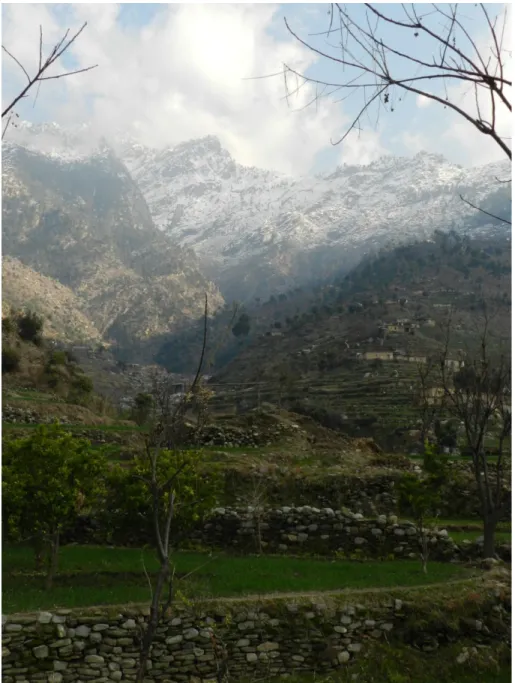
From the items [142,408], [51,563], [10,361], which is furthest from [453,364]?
[51,563]

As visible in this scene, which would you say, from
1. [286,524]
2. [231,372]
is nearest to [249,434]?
[286,524]

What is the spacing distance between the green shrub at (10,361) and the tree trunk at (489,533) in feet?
93.7

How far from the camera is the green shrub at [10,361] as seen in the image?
3405cm

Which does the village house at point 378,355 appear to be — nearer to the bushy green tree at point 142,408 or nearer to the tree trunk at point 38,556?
the bushy green tree at point 142,408

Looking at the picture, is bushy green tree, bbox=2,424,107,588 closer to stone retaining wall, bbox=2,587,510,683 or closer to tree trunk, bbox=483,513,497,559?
stone retaining wall, bbox=2,587,510,683

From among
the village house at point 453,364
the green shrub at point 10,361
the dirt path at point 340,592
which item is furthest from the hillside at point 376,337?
the dirt path at point 340,592

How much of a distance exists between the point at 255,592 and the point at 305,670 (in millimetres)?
1511

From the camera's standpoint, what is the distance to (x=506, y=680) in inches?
348

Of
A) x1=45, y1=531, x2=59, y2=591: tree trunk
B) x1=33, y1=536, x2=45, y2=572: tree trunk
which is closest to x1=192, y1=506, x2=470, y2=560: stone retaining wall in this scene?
x1=33, y1=536, x2=45, y2=572: tree trunk

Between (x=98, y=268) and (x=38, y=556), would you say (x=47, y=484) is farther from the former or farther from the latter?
(x=98, y=268)

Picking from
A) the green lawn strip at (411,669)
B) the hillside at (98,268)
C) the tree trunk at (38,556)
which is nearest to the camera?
the green lawn strip at (411,669)

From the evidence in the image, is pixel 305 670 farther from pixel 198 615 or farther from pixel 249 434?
pixel 249 434

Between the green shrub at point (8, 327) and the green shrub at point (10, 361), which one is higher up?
the green shrub at point (8, 327)

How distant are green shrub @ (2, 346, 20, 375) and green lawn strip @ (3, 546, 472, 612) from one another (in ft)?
73.8
